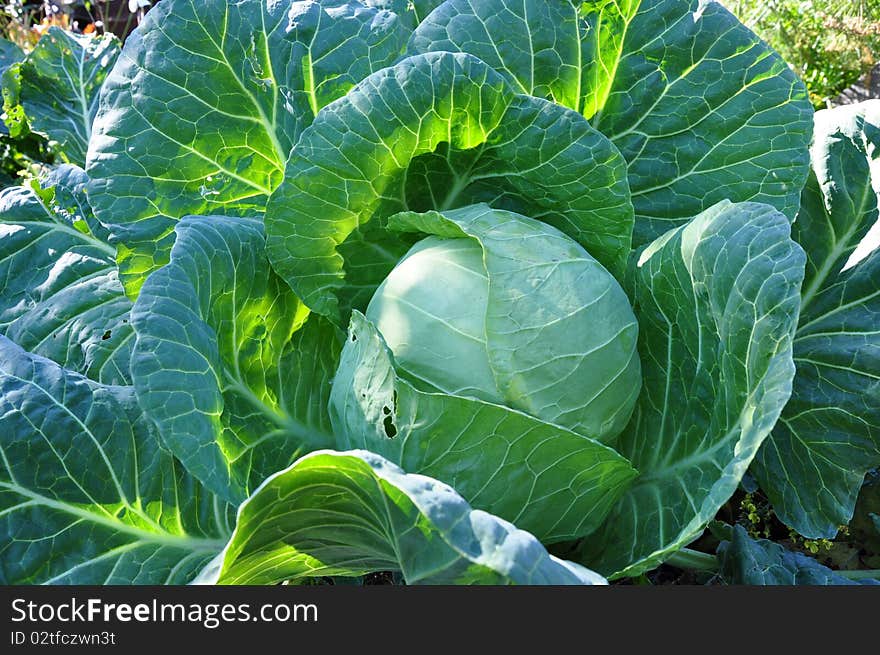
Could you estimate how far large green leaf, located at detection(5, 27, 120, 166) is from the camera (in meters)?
2.92

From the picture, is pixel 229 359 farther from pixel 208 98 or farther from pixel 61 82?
pixel 61 82

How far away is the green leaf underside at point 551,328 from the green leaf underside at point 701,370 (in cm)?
12

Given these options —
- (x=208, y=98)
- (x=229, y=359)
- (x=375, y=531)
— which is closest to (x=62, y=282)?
(x=208, y=98)

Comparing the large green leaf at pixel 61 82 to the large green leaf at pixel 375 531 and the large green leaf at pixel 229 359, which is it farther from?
the large green leaf at pixel 375 531

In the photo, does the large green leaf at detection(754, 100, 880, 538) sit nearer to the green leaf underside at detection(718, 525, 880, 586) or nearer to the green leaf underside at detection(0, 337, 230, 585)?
the green leaf underside at detection(718, 525, 880, 586)

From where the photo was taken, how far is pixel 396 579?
2.02 metres

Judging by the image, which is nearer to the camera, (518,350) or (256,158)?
(518,350)

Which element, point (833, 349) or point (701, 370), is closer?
Answer: point (701, 370)

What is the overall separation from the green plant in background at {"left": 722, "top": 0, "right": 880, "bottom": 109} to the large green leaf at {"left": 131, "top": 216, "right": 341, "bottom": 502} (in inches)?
265

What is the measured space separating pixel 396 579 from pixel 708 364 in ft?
2.90

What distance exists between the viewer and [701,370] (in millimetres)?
1781

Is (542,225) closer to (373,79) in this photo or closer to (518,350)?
(518,350)

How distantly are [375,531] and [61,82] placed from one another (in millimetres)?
2294

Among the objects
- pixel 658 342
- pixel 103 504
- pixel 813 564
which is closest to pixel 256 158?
pixel 103 504
